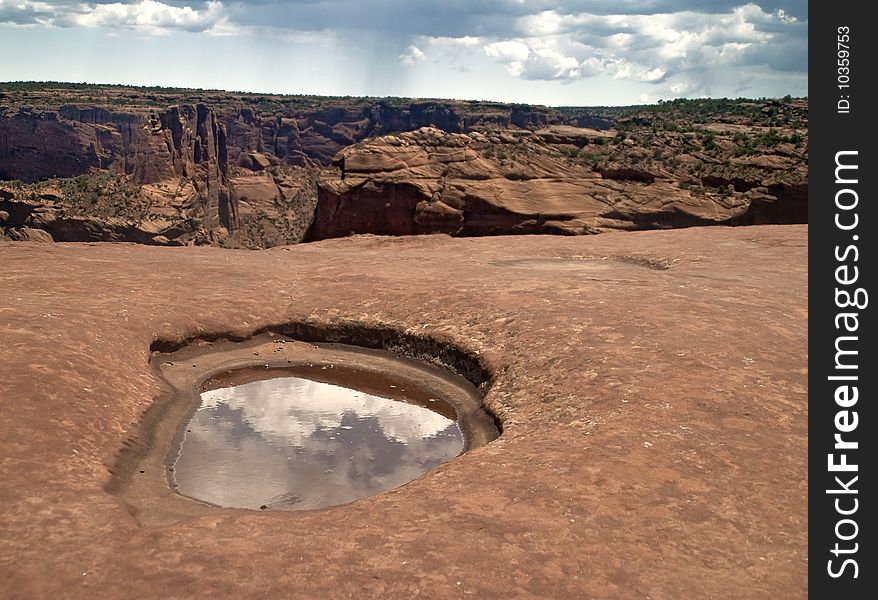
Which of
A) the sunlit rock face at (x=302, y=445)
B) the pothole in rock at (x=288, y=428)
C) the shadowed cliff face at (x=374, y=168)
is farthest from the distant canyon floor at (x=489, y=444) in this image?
the shadowed cliff face at (x=374, y=168)

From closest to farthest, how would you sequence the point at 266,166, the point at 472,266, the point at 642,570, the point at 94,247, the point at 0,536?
the point at 642,570 < the point at 0,536 < the point at 472,266 < the point at 94,247 < the point at 266,166

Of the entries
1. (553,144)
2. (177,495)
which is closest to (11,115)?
(553,144)

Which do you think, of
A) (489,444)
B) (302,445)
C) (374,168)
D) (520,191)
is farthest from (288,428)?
(374,168)

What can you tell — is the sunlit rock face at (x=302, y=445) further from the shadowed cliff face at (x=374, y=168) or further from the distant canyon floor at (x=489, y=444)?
the shadowed cliff face at (x=374, y=168)

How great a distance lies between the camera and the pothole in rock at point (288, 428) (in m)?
10.4

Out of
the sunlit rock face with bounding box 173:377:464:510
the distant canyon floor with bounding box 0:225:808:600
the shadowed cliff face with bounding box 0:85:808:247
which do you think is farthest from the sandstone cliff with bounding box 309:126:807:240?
the sunlit rock face with bounding box 173:377:464:510

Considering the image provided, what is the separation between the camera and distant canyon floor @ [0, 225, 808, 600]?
7.09 meters

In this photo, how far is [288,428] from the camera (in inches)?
508

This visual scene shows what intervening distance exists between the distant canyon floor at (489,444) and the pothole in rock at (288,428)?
501 millimetres

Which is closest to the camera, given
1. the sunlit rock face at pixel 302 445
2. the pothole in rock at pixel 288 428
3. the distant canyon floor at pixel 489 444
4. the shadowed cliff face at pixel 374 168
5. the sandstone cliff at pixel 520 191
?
the distant canyon floor at pixel 489 444

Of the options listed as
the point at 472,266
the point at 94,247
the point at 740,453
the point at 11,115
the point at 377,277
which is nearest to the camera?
the point at 740,453

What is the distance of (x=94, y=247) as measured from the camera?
2455 cm

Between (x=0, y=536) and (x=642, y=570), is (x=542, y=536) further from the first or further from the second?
(x=0, y=536)
